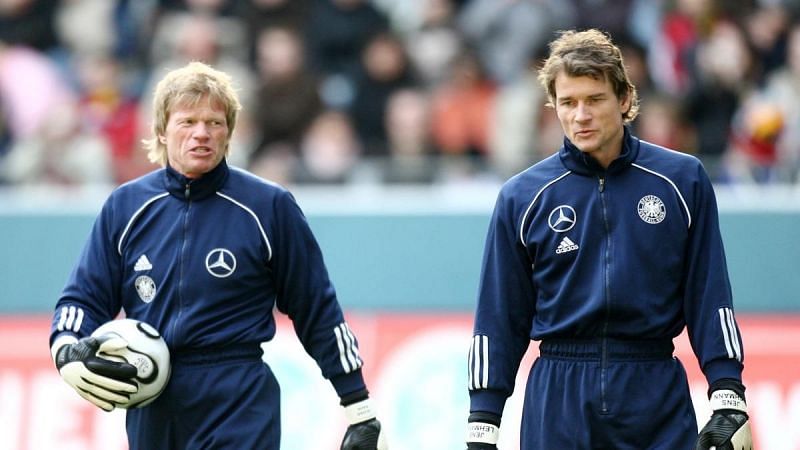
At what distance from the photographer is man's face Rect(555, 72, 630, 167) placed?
5.89 meters

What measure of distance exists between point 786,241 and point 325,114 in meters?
3.78

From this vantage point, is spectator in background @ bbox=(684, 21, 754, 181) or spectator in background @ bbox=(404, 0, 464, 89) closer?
spectator in background @ bbox=(684, 21, 754, 181)

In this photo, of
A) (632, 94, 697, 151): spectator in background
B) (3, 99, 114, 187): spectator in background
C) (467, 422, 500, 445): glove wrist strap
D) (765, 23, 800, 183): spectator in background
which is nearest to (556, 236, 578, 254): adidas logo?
(467, 422, 500, 445): glove wrist strap

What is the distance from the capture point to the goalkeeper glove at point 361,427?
21.4 feet

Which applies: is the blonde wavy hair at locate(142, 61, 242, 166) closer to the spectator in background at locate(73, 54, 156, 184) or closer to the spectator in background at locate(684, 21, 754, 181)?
the spectator in background at locate(73, 54, 156, 184)

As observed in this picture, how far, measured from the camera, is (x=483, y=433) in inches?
237

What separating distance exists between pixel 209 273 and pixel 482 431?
1.36 m

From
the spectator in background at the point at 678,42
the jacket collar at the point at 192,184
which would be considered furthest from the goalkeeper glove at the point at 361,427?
the spectator in background at the point at 678,42

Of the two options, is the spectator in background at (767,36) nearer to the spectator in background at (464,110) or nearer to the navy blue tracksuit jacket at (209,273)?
the spectator in background at (464,110)

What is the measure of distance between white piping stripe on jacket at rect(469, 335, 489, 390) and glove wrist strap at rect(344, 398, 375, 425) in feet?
2.27

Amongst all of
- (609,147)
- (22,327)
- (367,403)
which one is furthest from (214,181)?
(22,327)

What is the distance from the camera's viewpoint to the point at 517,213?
610 centimetres

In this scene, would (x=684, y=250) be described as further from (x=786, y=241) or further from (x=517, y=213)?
(x=786, y=241)

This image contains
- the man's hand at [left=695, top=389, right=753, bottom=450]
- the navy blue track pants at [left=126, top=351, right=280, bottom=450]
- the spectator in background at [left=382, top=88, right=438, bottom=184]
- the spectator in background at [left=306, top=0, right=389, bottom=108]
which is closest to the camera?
the man's hand at [left=695, top=389, right=753, bottom=450]
